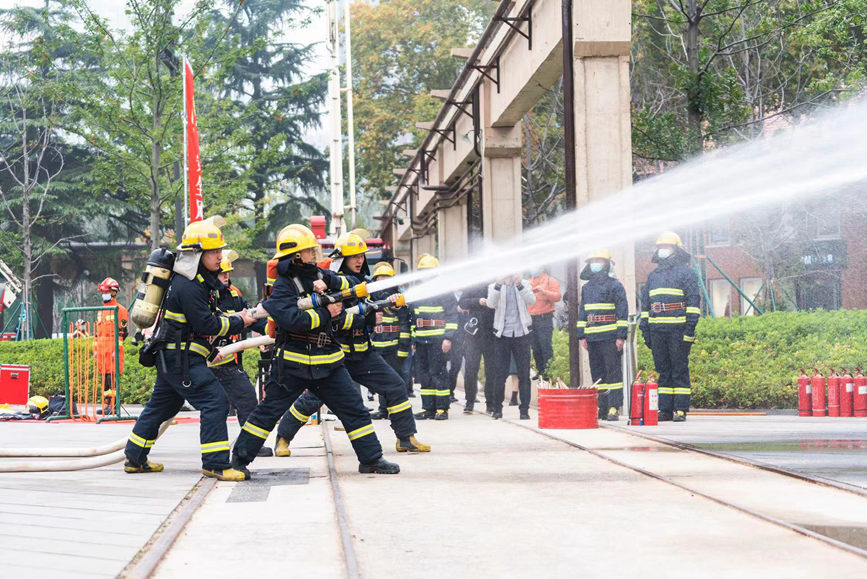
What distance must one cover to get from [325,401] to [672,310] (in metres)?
5.36

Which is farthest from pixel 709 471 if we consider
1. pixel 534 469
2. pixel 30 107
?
pixel 30 107

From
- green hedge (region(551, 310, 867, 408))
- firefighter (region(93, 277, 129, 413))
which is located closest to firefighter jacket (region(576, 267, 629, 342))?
green hedge (region(551, 310, 867, 408))

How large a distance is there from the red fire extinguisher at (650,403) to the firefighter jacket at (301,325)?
4.71 metres

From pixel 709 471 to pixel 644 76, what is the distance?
24.7 m

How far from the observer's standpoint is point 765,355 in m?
16.1

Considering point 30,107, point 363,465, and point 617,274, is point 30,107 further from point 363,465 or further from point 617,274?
point 363,465

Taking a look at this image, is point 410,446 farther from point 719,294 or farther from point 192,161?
point 719,294

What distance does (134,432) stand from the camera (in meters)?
9.12

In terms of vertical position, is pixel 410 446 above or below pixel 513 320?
below

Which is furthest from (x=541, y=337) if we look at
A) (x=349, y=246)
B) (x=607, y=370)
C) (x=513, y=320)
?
(x=349, y=246)

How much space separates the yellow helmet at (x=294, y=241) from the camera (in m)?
8.45

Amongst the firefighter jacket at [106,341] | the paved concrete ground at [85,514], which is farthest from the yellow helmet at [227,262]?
the firefighter jacket at [106,341]

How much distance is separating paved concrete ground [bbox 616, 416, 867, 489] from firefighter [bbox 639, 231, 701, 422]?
0.68m

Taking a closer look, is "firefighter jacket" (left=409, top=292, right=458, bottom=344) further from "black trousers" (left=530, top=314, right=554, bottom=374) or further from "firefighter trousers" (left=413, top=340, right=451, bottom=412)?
"black trousers" (left=530, top=314, right=554, bottom=374)
